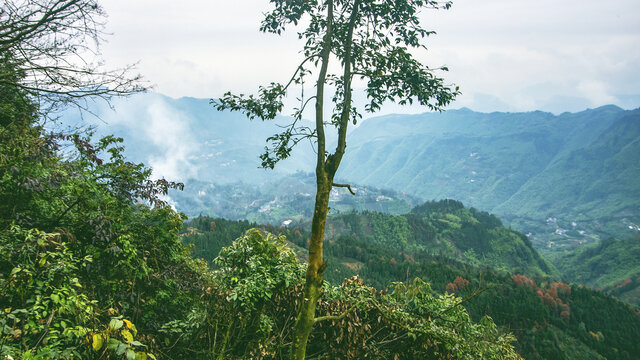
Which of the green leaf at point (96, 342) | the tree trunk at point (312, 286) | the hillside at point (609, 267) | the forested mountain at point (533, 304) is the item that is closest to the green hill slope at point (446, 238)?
the hillside at point (609, 267)

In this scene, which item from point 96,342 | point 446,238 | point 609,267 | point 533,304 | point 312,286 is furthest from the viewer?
point 446,238

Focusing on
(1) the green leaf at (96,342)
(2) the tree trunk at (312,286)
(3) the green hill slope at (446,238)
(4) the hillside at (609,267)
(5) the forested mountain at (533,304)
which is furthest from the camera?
(3) the green hill slope at (446,238)

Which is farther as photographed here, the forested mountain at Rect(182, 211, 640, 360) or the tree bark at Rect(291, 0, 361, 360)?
the forested mountain at Rect(182, 211, 640, 360)

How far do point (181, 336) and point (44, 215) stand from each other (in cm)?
387

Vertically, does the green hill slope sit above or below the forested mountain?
above

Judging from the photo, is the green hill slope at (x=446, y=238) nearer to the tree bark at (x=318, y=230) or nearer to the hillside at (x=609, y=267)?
the hillside at (x=609, y=267)

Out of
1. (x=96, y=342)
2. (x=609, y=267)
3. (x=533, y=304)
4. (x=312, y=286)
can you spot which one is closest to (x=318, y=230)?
(x=312, y=286)

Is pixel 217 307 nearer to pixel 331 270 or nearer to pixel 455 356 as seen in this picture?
pixel 455 356

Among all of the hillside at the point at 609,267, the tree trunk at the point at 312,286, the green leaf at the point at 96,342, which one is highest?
the hillside at the point at 609,267

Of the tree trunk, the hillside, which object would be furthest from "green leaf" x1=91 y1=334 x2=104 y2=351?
the hillside

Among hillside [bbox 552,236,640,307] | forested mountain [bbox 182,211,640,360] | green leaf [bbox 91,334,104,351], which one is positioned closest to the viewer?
green leaf [bbox 91,334,104,351]

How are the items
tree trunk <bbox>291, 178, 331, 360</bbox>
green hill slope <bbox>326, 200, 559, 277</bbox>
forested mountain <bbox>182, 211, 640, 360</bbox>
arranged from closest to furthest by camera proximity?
tree trunk <bbox>291, 178, 331, 360</bbox> → forested mountain <bbox>182, 211, 640, 360</bbox> → green hill slope <bbox>326, 200, 559, 277</bbox>

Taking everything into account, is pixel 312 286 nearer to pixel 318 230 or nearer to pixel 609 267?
pixel 318 230

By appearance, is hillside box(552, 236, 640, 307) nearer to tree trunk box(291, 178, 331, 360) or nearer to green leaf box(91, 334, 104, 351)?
tree trunk box(291, 178, 331, 360)
